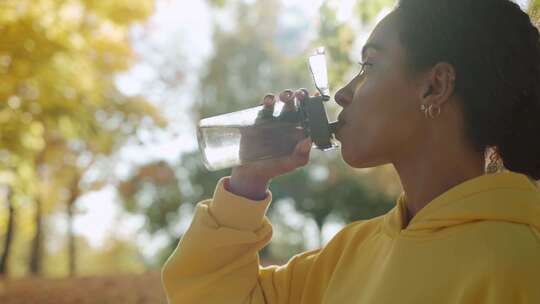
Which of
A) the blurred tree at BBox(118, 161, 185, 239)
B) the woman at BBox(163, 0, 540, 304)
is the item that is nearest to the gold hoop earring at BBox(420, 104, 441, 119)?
the woman at BBox(163, 0, 540, 304)

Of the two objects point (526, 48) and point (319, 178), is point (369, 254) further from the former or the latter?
point (319, 178)

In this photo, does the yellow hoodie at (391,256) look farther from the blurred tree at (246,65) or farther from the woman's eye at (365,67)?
the blurred tree at (246,65)

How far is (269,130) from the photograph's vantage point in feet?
5.28

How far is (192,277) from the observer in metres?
1.67

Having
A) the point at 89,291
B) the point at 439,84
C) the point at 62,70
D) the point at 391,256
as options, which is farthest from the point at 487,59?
the point at 89,291

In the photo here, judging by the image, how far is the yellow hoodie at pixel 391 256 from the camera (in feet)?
3.77

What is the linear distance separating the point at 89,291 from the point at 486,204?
576 centimetres

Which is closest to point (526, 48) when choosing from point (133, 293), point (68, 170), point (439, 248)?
point (439, 248)

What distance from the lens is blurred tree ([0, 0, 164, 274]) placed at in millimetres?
5395

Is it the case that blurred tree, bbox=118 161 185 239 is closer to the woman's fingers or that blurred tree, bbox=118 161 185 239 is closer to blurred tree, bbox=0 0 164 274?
blurred tree, bbox=0 0 164 274

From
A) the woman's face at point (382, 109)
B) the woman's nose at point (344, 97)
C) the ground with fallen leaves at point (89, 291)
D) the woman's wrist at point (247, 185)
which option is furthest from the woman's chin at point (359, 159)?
the ground with fallen leaves at point (89, 291)

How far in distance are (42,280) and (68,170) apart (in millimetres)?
4864

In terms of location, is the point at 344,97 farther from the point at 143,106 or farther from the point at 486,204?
the point at 143,106

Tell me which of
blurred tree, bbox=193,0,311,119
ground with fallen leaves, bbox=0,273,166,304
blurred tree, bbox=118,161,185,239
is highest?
blurred tree, bbox=193,0,311,119
